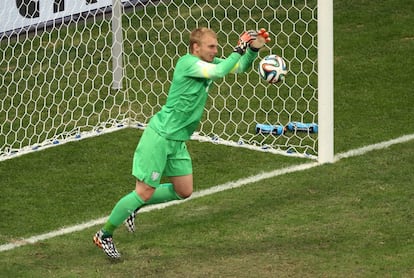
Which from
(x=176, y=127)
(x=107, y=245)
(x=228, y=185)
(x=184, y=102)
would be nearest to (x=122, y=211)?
(x=107, y=245)

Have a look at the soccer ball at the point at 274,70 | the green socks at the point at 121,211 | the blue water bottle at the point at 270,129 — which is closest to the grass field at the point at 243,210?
the green socks at the point at 121,211

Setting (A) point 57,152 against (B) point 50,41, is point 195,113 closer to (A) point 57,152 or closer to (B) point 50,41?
(A) point 57,152

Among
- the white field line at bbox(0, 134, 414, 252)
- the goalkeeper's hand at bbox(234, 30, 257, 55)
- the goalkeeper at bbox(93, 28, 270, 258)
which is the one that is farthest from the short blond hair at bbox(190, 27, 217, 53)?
the white field line at bbox(0, 134, 414, 252)

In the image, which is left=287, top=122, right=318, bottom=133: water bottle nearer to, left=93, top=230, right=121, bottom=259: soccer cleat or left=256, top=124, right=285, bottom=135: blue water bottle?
left=256, top=124, right=285, bottom=135: blue water bottle

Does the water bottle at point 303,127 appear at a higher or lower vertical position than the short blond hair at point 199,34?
lower

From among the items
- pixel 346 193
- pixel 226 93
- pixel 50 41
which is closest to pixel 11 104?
pixel 50 41

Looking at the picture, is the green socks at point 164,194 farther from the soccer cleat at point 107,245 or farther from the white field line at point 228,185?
the white field line at point 228,185

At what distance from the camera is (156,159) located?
9242 mm

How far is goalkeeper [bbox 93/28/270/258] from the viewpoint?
923 centimetres

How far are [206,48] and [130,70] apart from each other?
5.31 m

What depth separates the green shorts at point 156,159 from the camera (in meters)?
9.22

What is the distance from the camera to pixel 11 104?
13.8 m

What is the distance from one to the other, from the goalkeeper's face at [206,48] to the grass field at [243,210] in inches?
54.8

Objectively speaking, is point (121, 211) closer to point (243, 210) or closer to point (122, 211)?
point (122, 211)
